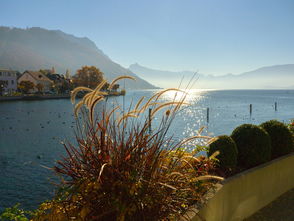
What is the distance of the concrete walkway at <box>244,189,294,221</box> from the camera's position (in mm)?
4132

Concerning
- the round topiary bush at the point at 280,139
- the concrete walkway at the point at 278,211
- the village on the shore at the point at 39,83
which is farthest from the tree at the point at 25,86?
the concrete walkway at the point at 278,211

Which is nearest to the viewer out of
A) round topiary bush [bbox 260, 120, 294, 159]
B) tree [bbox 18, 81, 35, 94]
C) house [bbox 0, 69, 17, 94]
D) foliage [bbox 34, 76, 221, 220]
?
foliage [bbox 34, 76, 221, 220]

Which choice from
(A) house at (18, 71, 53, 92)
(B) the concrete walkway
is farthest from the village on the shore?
(B) the concrete walkway

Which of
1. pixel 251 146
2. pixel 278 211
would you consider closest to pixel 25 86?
A: pixel 251 146

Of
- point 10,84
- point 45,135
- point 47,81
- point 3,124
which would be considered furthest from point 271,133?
point 47,81

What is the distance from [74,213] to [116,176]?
58 cm

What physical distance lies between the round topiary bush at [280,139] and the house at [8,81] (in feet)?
241

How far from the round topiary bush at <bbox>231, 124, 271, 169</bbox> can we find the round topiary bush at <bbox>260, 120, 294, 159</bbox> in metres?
0.75

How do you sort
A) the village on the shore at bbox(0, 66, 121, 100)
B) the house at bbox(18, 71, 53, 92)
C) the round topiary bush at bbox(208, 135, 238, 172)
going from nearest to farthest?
the round topiary bush at bbox(208, 135, 238, 172) → the village on the shore at bbox(0, 66, 121, 100) → the house at bbox(18, 71, 53, 92)

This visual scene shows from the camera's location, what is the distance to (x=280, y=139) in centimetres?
509

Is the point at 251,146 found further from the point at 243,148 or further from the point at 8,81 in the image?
the point at 8,81

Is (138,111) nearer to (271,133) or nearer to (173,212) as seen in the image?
(173,212)

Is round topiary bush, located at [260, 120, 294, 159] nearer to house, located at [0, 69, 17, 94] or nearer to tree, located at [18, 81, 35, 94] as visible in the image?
house, located at [0, 69, 17, 94]

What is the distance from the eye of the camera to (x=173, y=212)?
2387 millimetres
